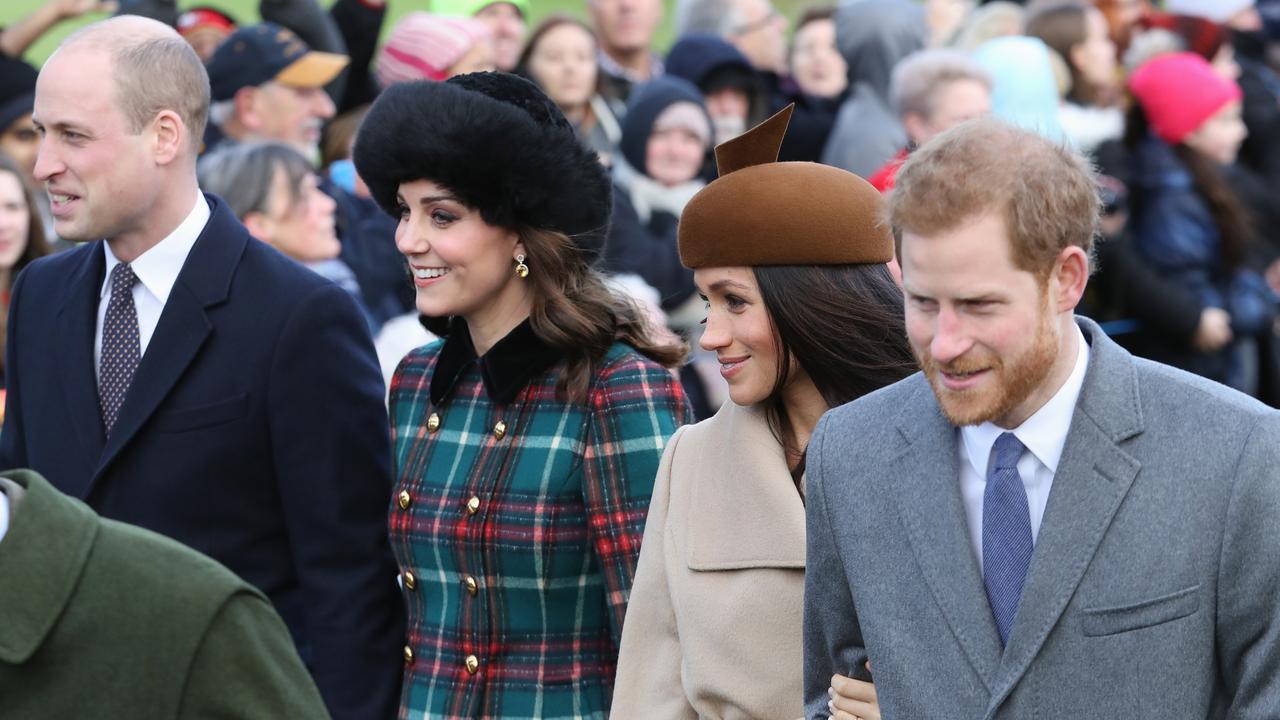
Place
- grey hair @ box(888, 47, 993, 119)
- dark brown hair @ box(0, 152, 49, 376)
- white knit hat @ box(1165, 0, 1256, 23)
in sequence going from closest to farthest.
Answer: dark brown hair @ box(0, 152, 49, 376), grey hair @ box(888, 47, 993, 119), white knit hat @ box(1165, 0, 1256, 23)

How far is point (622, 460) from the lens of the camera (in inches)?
147

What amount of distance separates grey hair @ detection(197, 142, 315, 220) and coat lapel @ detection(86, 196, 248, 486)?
2.16 meters

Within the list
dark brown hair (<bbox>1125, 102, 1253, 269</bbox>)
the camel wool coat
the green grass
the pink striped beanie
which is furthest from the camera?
the green grass

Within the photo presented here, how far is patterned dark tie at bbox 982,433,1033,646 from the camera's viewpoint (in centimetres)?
278

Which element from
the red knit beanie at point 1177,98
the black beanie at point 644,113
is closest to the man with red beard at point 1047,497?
the black beanie at point 644,113

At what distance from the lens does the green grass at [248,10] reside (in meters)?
11.2

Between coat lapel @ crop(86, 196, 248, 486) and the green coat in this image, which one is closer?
the green coat

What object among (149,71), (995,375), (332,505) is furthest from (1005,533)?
(149,71)

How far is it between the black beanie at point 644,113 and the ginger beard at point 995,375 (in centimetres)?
495

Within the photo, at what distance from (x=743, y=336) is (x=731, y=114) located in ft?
17.9

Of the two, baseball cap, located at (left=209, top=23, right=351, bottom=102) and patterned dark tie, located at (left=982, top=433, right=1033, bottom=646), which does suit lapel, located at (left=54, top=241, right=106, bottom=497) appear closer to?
patterned dark tie, located at (left=982, top=433, right=1033, bottom=646)

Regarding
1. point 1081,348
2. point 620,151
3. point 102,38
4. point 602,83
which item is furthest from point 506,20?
point 1081,348

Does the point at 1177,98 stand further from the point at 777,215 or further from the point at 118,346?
the point at 118,346

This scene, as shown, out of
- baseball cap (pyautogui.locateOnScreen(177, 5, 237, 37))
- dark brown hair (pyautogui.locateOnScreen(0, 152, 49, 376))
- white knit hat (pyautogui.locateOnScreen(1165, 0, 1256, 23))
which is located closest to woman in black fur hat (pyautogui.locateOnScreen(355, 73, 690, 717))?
dark brown hair (pyautogui.locateOnScreen(0, 152, 49, 376))
